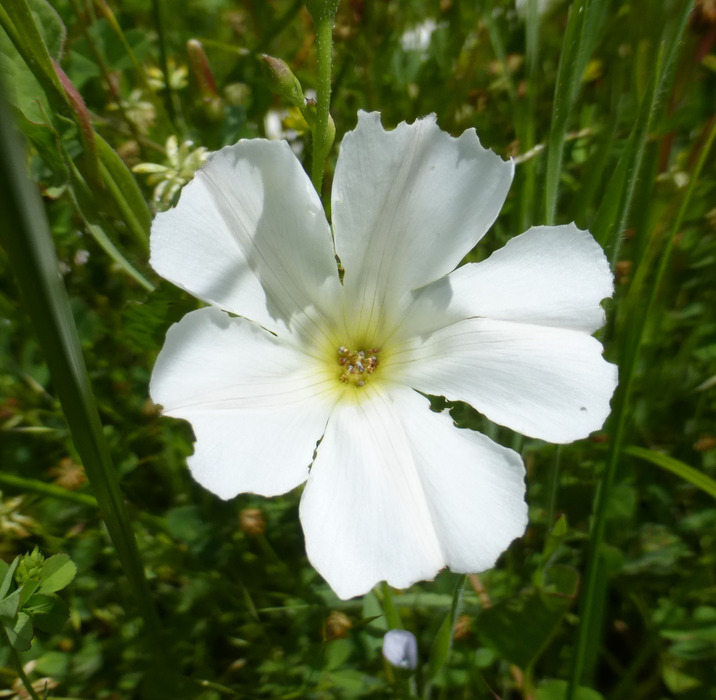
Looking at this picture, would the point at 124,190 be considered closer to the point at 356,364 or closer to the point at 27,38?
the point at 27,38

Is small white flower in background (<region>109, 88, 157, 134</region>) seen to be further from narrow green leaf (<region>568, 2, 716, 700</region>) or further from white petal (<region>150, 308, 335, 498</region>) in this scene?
narrow green leaf (<region>568, 2, 716, 700</region>)

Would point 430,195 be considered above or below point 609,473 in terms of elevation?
above

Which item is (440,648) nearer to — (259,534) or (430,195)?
(259,534)

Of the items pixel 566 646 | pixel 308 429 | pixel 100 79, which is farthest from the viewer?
pixel 100 79

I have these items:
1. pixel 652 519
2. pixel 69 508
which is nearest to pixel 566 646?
pixel 652 519

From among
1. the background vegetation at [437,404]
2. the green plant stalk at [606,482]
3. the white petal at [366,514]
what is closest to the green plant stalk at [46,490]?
the background vegetation at [437,404]

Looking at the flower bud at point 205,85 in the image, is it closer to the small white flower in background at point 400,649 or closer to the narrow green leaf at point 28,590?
the narrow green leaf at point 28,590

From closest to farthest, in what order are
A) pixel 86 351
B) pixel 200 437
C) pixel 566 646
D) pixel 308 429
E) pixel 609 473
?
pixel 200 437 < pixel 308 429 < pixel 609 473 < pixel 566 646 < pixel 86 351
